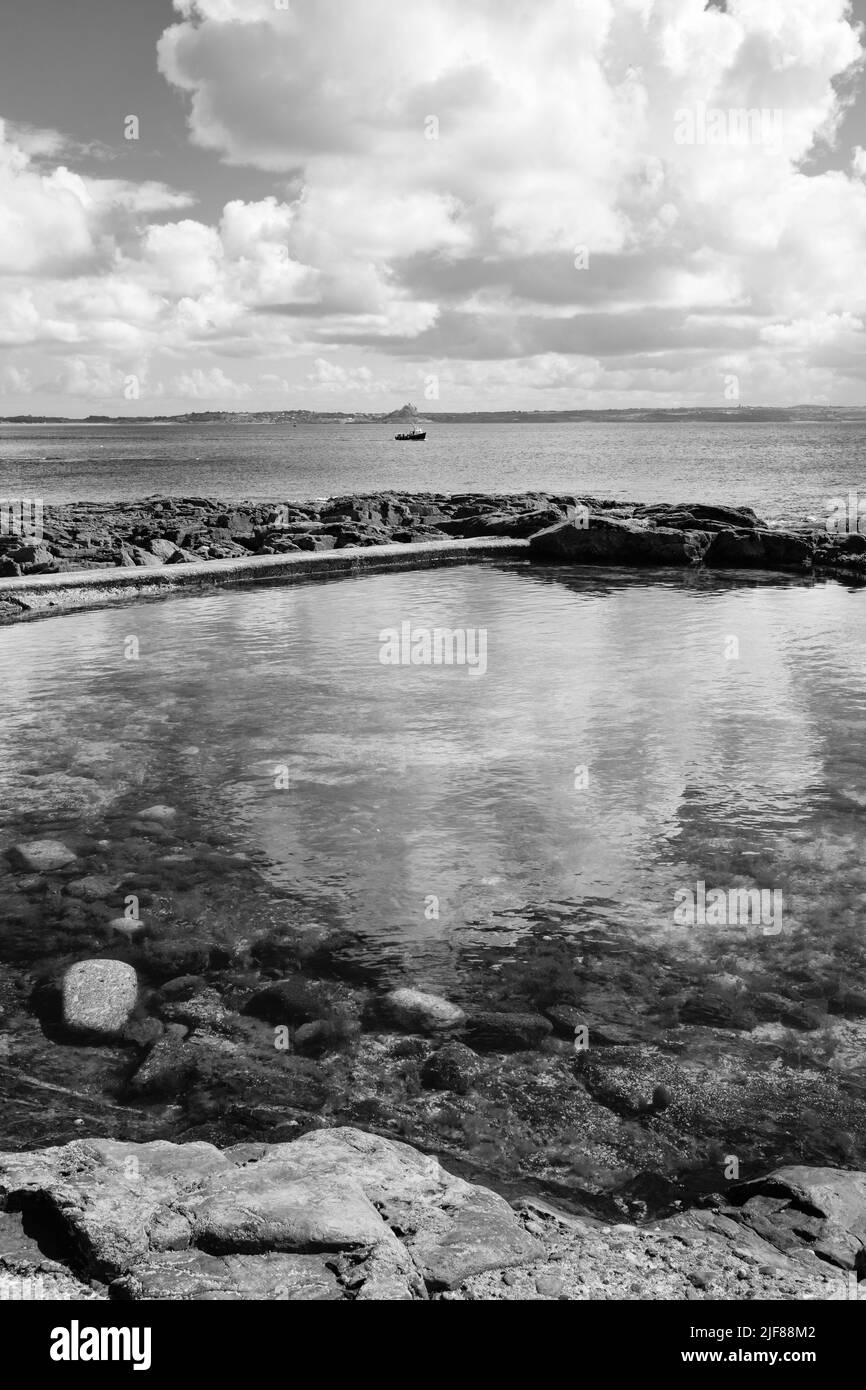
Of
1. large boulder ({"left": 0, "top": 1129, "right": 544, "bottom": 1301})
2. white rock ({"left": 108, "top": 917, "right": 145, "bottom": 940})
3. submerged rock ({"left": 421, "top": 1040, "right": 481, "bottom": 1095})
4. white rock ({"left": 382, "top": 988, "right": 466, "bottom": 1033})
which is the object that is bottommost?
submerged rock ({"left": 421, "top": 1040, "right": 481, "bottom": 1095})

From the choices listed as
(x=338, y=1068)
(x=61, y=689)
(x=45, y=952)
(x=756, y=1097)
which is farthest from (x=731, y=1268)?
(x=61, y=689)

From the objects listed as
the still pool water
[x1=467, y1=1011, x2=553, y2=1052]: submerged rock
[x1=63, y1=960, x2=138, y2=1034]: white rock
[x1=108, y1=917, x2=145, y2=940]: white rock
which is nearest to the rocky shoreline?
the still pool water

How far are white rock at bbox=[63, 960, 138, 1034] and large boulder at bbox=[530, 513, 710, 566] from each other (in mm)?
16795

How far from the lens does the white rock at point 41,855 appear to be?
598 centimetres

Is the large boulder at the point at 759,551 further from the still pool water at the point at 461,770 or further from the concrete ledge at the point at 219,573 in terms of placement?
the still pool water at the point at 461,770

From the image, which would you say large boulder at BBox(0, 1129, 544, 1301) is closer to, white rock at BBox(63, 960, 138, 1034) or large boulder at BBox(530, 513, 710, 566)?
white rock at BBox(63, 960, 138, 1034)

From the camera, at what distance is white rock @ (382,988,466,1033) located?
4.35 metres

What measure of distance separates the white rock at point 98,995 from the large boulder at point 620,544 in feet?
55.1

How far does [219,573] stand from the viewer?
16969 mm

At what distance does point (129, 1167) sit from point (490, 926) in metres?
2.49

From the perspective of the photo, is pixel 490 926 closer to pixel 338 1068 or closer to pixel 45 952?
pixel 338 1068

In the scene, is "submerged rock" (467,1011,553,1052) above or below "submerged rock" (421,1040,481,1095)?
above

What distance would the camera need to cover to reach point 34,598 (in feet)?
46.9

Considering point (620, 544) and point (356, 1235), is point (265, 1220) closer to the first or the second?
point (356, 1235)
